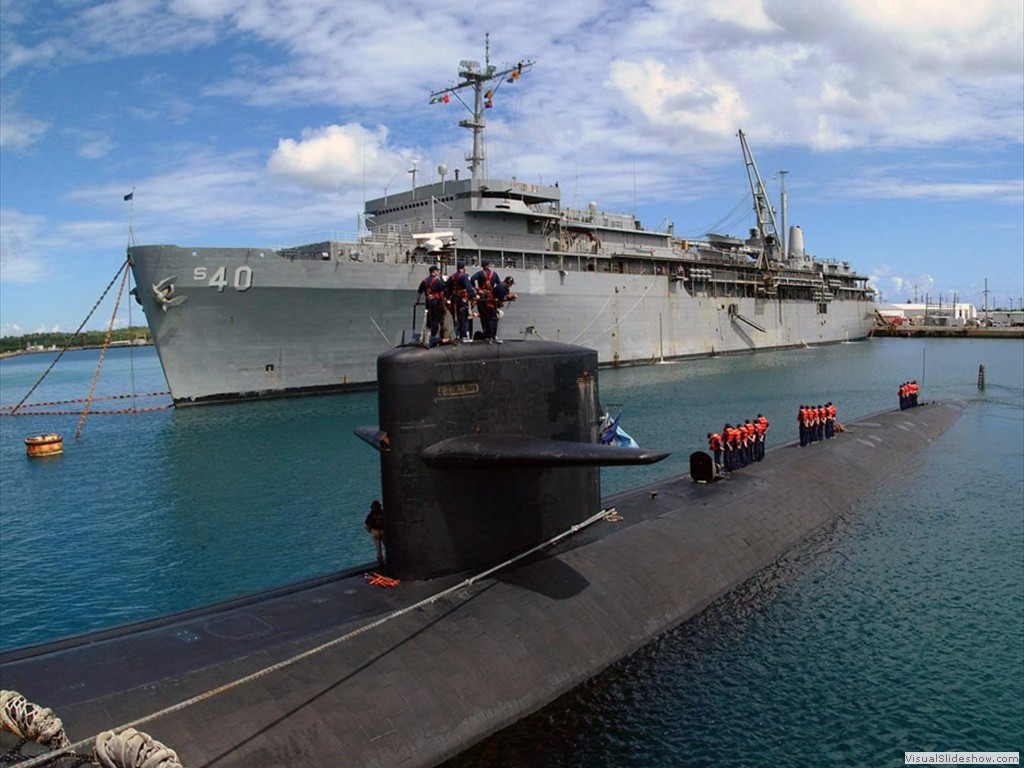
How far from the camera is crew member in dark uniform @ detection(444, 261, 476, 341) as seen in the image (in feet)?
25.1

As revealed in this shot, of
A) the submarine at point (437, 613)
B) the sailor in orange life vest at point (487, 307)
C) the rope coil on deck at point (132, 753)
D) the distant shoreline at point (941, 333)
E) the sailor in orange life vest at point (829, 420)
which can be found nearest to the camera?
the rope coil on deck at point (132, 753)

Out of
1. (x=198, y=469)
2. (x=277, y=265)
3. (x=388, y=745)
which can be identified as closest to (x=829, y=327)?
(x=277, y=265)

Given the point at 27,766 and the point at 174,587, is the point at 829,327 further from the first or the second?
the point at 27,766

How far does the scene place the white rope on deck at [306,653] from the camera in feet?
14.0

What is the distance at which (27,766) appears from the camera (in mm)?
4039

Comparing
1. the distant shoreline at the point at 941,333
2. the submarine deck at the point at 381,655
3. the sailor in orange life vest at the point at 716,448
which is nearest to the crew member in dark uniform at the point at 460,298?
the submarine deck at the point at 381,655

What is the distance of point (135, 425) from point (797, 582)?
26903 millimetres

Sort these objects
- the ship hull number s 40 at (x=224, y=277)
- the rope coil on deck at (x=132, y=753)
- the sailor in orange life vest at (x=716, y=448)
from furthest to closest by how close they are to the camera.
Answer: the ship hull number s 40 at (x=224, y=277), the sailor in orange life vest at (x=716, y=448), the rope coil on deck at (x=132, y=753)

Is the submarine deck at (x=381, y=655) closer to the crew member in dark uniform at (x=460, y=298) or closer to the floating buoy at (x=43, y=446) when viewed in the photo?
the crew member in dark uniform at (x=460, y=298)

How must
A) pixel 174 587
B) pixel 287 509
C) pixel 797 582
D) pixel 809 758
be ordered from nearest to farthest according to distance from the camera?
pixel 809 758 → pixel 797 582 → pixel 174 587 → pixel 287 509

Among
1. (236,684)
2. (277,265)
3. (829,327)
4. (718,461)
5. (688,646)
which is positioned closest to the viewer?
(236,684)

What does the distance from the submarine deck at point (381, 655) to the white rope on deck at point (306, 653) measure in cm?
5

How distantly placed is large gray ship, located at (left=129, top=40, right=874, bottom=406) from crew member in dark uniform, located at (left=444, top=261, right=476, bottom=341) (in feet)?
34.2

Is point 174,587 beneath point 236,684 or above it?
beneath
